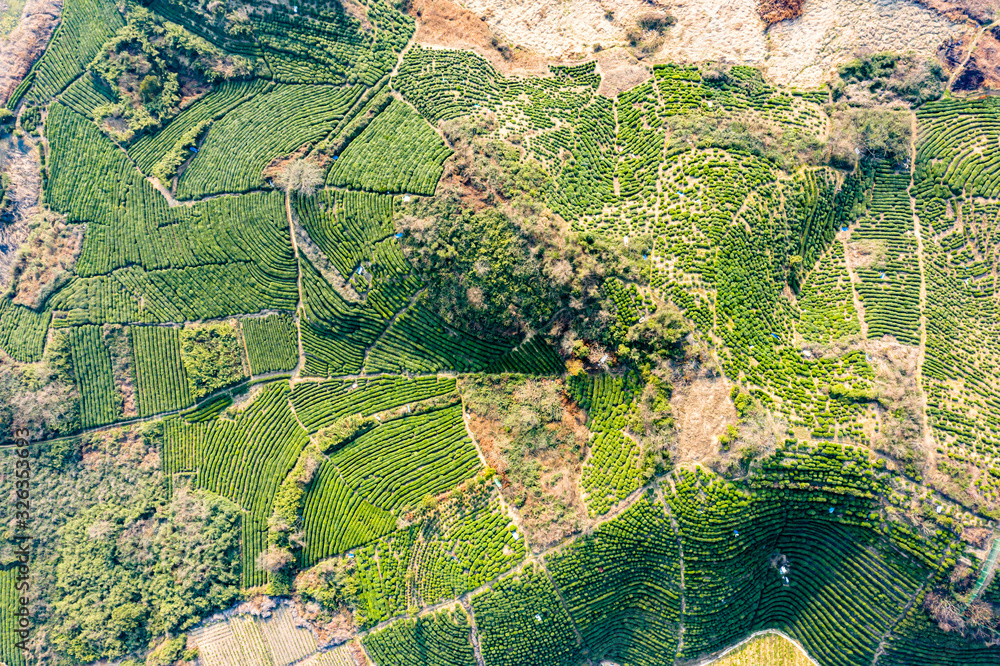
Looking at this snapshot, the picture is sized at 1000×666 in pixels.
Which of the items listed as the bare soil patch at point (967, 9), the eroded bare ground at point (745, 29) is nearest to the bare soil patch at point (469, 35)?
the eroded bare ground at point (745, 29)

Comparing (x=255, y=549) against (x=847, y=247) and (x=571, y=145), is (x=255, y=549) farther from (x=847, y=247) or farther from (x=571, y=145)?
(x=847, y=247)

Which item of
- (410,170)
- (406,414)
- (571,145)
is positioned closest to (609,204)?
(571,145)

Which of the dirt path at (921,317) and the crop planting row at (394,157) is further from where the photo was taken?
the crop planting row at (394,157)

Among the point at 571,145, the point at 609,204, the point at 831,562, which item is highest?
the point at 571,145

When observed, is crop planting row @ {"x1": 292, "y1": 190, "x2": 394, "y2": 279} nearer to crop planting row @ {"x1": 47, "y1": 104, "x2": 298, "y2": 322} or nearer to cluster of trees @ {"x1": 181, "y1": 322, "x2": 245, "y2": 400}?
crop planting row @ {"x1": 47, "y1": 104, "x2": 298, "y2": 322}

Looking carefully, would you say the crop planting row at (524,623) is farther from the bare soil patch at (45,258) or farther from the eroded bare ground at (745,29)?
the bare soil patch at (45,258)

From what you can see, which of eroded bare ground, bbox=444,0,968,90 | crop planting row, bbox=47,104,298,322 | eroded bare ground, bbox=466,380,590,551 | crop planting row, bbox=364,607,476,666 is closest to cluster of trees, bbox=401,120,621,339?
eroded bare ground, bbox=466,380,590,551
